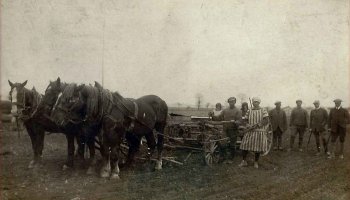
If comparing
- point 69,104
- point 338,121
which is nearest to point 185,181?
point 69,104

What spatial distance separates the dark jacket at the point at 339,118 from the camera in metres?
11.2

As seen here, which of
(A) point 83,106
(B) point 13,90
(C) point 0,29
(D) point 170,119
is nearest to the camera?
(C) point 0,29

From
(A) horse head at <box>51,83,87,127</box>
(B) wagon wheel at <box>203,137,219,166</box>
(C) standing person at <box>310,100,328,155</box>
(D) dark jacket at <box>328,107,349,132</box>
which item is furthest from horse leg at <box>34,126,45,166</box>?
(C) standing person at <box>310,100,328,155</box>

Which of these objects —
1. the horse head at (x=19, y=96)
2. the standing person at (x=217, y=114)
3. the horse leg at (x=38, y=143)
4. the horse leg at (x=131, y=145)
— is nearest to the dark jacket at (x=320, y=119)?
the standing person at (x=217, y=114)

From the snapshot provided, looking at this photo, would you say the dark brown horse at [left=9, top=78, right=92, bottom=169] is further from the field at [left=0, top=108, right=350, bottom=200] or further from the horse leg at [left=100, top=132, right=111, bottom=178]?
the horse leg at [left=100, top=132, right=111, bottom=178]

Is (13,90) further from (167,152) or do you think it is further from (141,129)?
(167,152)

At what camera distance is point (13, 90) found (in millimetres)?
8094

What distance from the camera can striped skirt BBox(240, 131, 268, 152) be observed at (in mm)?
8781

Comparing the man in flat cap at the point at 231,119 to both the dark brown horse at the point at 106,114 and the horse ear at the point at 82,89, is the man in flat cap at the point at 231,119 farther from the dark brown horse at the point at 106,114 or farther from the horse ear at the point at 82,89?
the horse ear at the point at 82,89

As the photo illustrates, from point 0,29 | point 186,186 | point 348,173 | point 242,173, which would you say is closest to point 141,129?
point 186,186

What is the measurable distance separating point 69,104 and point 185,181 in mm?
2822

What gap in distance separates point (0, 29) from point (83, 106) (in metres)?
2.15

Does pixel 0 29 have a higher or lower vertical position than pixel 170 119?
higher

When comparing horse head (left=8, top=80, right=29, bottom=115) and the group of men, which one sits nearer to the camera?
horse head (left=8, top=80, right=29, bottom=115)
